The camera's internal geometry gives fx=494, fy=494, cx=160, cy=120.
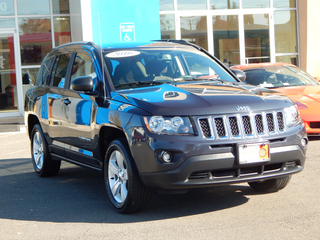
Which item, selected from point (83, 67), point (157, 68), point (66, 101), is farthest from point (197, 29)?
point (157, 68)

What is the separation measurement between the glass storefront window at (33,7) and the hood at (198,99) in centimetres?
1251

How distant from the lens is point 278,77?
1061 centimetres

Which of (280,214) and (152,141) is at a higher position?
(152,141)

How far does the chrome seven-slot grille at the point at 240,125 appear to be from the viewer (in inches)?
173

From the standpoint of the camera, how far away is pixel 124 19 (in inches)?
560

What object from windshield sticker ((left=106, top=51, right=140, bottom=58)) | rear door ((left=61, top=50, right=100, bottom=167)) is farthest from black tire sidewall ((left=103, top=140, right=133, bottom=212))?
windshield sticker ((left=106, top=51, right=140, bottom=58))

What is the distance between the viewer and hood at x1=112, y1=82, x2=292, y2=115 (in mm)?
4449

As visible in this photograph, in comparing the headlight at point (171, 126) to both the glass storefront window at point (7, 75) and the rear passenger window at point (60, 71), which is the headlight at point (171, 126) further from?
the glass storefront window at point (7, 75)

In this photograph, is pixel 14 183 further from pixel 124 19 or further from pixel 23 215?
pixel 124 19

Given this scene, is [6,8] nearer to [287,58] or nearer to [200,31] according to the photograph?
[200,31]

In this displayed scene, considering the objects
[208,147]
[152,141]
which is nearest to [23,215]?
[152,141]

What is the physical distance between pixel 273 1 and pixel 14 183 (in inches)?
531

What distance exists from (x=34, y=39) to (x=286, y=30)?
8882 millimetres

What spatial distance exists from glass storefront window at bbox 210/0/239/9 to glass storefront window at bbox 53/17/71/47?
5062mm
